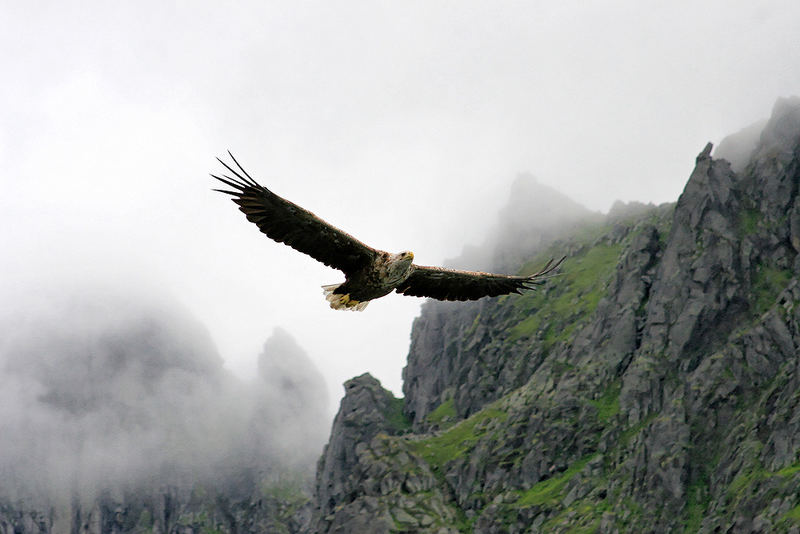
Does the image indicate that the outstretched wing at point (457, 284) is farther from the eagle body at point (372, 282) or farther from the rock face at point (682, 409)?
the rock face at point (682, 409)

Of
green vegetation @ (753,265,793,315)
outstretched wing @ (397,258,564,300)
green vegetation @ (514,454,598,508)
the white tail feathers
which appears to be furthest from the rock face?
the white tail feathers

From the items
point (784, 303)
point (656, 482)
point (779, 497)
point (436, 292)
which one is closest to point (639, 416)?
point (656, 482)

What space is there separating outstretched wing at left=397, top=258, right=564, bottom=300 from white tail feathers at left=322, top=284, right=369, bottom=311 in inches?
66.3

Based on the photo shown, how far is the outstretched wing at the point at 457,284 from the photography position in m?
31.2

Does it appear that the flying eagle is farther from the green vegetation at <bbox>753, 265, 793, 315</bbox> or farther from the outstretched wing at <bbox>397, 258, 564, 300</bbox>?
the green vegetation at <bbox>753, 265, 793, 315</bbox>

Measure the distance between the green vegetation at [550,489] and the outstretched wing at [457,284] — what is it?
152336mm

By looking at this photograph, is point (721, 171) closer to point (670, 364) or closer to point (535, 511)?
point (670, 364)

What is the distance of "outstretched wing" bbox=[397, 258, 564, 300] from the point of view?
31.2 metres

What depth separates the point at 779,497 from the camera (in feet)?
438

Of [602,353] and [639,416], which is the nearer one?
[639,416]

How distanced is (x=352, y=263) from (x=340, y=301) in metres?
2.02

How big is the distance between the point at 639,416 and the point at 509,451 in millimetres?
30500

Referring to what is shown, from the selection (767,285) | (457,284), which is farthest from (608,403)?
(457,284)

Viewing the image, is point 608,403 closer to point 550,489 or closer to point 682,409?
point 550,489
